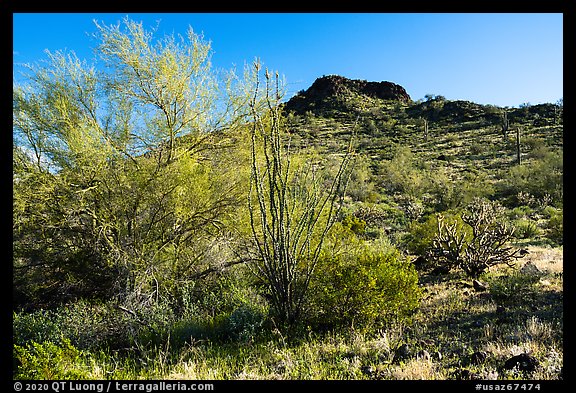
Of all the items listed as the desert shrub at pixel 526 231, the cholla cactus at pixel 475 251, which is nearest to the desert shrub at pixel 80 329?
the cholla cactus at pixel 475 251

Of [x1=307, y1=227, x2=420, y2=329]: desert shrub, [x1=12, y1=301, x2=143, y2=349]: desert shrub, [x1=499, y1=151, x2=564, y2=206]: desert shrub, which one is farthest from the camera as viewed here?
[x1=499, y1=151, x2=564, y2=206]: desert shrub

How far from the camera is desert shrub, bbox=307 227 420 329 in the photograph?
195 inches

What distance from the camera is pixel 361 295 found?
16.2 ft

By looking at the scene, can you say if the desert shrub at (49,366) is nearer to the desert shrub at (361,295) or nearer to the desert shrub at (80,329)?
the desert shrub at (80,329)

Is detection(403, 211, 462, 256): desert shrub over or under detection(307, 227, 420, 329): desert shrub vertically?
under

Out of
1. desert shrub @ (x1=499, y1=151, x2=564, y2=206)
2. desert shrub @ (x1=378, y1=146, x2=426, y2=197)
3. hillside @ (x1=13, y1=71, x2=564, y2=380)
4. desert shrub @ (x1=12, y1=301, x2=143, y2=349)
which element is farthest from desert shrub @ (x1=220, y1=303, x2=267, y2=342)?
desert shrub @ (x1=378, y1=146, x2=426, y2=197)

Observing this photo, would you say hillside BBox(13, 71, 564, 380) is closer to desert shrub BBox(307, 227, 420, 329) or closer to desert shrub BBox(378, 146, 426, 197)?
desert shrub BBox(307, 227, 420, 329)

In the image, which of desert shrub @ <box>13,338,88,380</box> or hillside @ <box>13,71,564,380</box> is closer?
desert shrub @ <box>13,338,88,380</box>

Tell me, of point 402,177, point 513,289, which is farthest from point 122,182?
point 402,177

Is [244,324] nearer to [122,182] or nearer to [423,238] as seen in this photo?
[122,182]

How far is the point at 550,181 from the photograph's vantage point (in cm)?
2284
